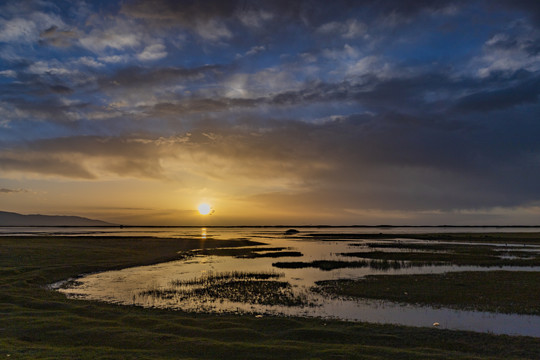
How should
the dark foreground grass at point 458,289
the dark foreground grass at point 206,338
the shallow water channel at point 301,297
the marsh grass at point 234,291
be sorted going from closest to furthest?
the dark foreground grass at point 206,338 → the shallow water channel at point 301,297 → the dark foreground grass at point 458,289 → the marsh grass at point 234,291

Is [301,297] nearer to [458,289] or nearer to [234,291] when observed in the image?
[234,291]

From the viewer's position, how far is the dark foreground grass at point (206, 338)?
46.4 ft

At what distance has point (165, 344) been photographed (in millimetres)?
15359

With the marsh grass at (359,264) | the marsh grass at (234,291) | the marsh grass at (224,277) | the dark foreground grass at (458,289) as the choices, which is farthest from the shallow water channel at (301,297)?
the marsh grass at (359,264)

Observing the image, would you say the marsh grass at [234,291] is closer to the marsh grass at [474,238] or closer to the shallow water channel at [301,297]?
the shallow water channel at [301,297]

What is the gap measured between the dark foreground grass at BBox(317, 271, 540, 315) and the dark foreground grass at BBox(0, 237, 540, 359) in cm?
853

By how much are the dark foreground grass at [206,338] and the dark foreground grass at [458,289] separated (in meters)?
8.53

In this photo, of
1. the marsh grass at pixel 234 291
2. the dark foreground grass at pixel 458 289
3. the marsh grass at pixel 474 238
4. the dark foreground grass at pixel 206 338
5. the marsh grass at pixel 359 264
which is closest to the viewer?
the dark foreground grass at pixel 206 338

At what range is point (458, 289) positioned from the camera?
29297 mm

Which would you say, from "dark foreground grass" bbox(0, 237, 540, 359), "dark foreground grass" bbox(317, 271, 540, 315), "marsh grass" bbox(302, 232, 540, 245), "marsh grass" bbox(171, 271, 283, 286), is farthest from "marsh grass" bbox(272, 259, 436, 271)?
"marsh grass" bbox(302, 232, 540, 245)

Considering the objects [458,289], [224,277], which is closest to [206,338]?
[224,277]

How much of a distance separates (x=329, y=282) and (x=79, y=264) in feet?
102

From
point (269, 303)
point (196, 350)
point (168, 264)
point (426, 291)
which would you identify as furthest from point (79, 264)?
point (426, 291)

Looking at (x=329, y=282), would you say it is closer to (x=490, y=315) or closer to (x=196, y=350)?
(x=490, y=315)
